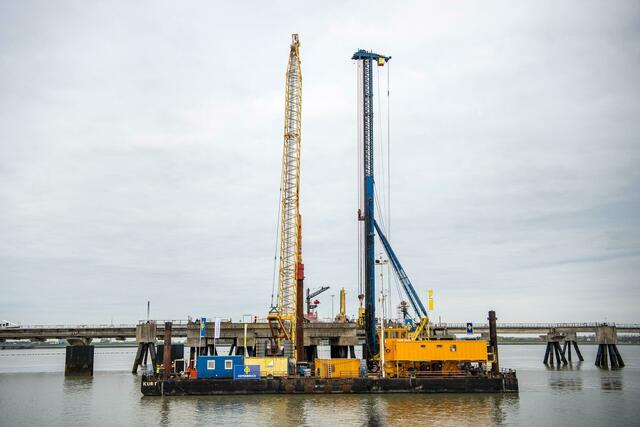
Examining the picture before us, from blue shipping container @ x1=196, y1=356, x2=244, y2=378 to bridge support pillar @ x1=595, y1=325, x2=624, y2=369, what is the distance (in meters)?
71.1

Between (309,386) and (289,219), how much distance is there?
2763 cm

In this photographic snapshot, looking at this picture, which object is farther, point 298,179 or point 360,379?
point 298,179

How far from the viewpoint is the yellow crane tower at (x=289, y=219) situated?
75688 mm

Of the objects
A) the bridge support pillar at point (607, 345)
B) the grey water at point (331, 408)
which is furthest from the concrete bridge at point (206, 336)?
the grey water at point (331, 408)

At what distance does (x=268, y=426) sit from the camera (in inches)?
1593

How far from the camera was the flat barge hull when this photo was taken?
5594cm

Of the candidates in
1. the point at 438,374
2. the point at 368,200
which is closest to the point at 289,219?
the point at 368,200

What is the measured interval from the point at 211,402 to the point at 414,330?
115 feet

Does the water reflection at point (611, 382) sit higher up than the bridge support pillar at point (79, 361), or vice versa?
the bridge support pillar at point (79, 361)

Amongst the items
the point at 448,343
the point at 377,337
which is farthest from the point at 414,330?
the point at 448,343

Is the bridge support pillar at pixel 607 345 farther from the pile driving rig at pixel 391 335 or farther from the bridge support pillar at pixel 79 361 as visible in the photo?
the bridge support pillar at pixel 79 361

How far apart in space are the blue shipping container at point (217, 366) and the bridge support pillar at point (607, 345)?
7115 cm

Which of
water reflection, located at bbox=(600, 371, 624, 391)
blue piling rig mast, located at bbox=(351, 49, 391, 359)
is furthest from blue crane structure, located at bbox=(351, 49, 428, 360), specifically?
water reflection, located at bbox=(600, 371, 624, 391)

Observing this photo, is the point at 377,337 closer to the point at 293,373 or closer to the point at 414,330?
the point at 414,330
